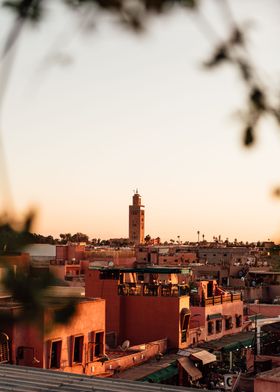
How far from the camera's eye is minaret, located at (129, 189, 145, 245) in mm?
79188

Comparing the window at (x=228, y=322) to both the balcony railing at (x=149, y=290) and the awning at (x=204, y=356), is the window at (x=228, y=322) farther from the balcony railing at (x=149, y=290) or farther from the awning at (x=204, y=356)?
the awning at (x=204, y=356)

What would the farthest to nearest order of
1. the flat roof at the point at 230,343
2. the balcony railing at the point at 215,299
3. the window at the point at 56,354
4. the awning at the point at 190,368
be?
the balcony railing at the point at 215,299
the flat roof at the point at 230,343
the awning at the point at 190,368
the window at the point at 56,354

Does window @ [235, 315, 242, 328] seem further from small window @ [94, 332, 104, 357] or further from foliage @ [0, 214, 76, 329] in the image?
foliage @ [0, 214, 76, 329]

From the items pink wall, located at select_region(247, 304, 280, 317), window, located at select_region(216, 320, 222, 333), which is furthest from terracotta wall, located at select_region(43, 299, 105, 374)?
pink wall, located at select_region(247, 304, 280, 317)

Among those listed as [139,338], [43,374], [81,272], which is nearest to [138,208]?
[81,272]

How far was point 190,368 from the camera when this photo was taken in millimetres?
17859

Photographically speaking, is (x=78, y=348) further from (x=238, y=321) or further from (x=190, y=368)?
(x=238, y=321)

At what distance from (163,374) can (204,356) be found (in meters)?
2.42

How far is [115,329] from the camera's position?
19.8m

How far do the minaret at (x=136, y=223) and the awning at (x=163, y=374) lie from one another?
59.6 m

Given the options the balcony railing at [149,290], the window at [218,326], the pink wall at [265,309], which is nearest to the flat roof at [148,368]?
the balcony railing at [149,290]

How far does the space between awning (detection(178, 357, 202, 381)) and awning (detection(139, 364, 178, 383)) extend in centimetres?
25

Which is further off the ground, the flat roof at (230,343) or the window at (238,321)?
the window at (238,321)

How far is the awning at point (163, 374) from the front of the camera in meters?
15.9
